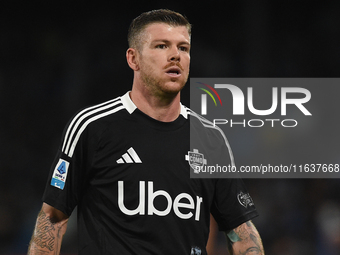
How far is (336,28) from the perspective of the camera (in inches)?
278

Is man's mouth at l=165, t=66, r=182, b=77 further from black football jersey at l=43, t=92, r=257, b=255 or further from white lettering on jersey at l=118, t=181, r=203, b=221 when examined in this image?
white lettering on jersey at l=118, t=181, r=203, b=221

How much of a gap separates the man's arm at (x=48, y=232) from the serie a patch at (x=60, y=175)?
11 centimetres

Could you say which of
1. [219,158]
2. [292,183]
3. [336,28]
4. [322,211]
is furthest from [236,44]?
[219,158]

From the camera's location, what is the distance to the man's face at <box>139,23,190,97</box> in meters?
2.18

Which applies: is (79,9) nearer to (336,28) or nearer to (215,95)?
(215,95)

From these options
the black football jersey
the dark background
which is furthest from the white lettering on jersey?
the dark background

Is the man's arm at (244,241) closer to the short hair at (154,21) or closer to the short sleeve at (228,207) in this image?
the short sleeve at (228,207)

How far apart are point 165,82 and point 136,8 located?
495cm

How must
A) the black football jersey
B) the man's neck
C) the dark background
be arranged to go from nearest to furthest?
1. the black football jersey
2. the man's neck
3. the dark background

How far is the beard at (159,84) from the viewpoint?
86.2 inches

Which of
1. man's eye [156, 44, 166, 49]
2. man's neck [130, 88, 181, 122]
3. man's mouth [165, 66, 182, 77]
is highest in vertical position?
man's eye [156, 44, 166, 49]

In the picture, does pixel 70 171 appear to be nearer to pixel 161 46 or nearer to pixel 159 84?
pixel 159 84

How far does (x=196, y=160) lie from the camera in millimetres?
2264

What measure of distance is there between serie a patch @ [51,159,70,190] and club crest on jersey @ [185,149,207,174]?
0.60 meters
